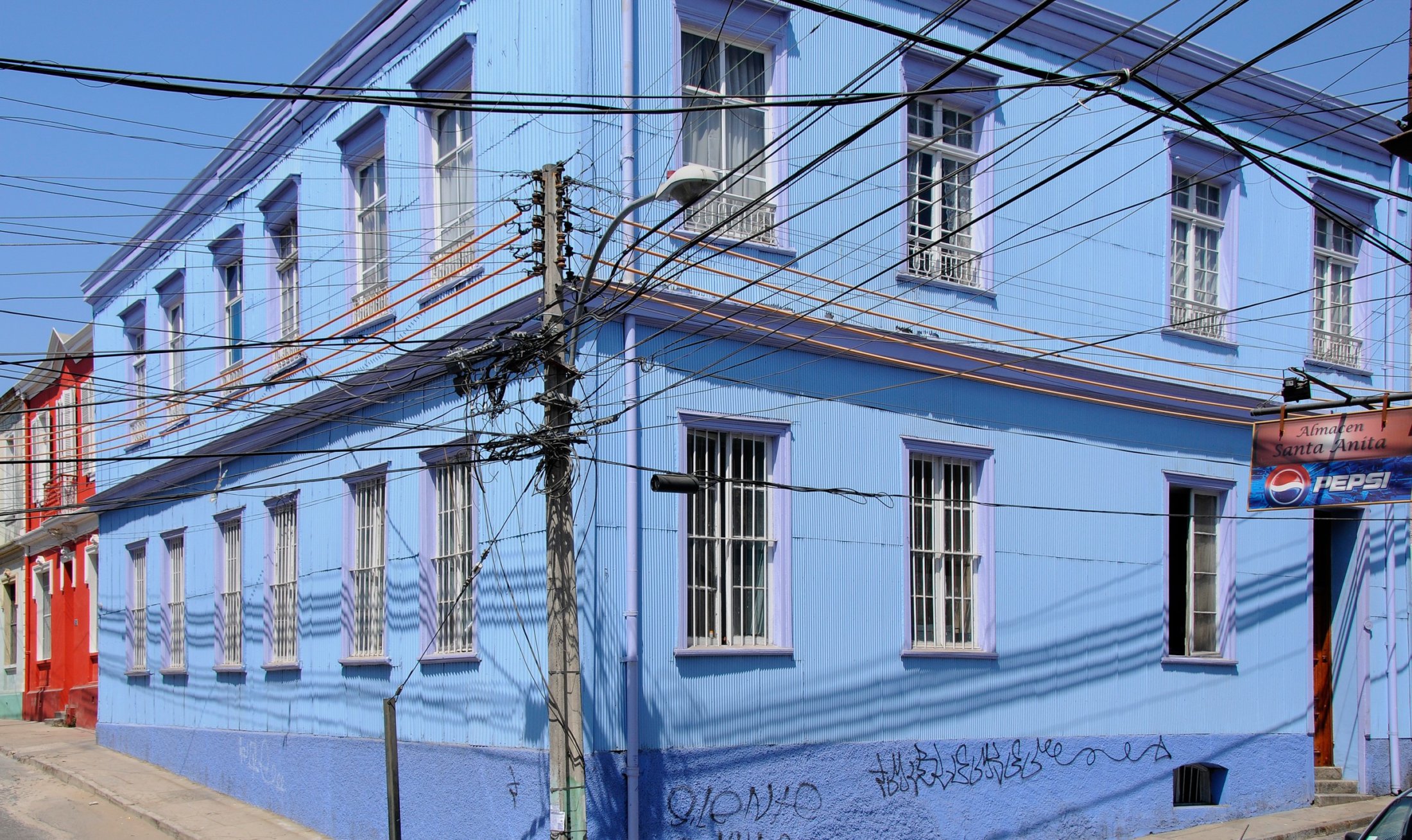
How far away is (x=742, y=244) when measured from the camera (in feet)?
40.5

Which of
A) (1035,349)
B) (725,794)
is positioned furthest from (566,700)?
(1035,349)

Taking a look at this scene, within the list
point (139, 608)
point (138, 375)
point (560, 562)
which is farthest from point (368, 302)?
point (138, 375)

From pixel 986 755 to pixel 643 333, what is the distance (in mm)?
5672

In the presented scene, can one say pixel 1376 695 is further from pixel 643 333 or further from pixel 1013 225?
pixel 643 333

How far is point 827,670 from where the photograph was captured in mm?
12703

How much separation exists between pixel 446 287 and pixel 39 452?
→ 62.3 ft

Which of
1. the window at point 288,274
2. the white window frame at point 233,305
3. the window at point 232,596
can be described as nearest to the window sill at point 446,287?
the window at point 288,274

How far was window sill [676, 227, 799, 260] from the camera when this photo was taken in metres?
12.5

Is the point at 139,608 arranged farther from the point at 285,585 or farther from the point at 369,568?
the point at 369,568

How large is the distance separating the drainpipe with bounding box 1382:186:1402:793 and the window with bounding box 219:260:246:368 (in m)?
15.3

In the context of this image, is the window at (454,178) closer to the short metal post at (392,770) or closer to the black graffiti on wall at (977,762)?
the short metal post at (392,770)

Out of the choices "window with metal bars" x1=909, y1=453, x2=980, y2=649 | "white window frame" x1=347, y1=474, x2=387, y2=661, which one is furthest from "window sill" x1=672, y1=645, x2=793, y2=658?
"white window frame" x1=347, y1=474, x2=387, y2=661

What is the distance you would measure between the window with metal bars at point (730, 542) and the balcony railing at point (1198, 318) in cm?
627

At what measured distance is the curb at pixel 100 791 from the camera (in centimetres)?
1508
